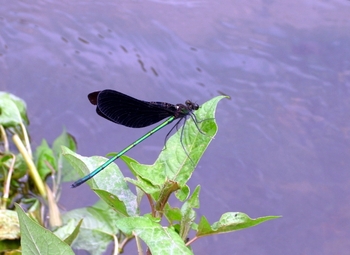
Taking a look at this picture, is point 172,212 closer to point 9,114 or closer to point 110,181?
point 110,181

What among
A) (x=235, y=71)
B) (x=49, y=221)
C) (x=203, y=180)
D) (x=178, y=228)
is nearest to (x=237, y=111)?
(x=235, y=71)

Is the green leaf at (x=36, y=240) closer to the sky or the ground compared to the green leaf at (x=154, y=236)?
closer to the sky

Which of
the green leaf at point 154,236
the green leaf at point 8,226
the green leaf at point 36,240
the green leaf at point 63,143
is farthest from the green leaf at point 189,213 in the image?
the green leaf at point 63,143

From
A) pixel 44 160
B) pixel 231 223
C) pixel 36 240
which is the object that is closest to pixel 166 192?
pixel 231 223

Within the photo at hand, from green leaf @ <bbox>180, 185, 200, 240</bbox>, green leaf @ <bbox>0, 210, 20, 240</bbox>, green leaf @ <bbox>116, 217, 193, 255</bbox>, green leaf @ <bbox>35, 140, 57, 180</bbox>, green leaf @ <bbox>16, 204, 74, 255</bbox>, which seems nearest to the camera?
green leaf @ <bbox>16, 204, 74, 255</bbox>

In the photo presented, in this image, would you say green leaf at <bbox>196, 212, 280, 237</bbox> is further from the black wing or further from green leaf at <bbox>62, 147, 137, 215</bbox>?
the black wing

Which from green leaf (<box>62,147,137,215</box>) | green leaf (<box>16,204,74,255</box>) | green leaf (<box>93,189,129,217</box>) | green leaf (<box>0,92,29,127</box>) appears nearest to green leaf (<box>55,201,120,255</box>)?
green leaf (<box>62,147,137,215</box>)

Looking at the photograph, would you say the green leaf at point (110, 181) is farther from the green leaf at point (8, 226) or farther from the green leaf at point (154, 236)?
the green leaf at point (8, 226)
